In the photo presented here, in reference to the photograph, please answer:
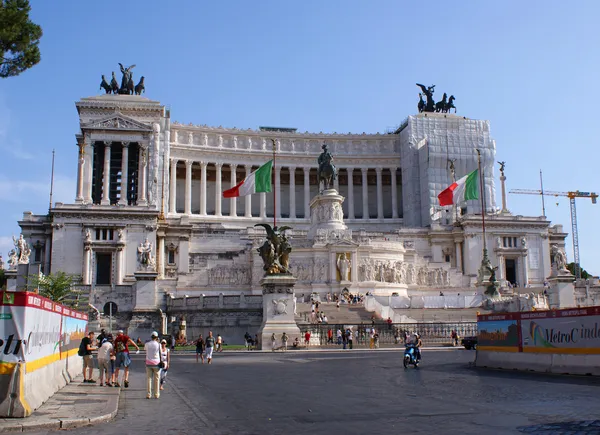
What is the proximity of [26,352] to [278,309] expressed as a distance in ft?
84.8

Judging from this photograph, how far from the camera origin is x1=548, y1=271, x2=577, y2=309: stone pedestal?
63.2m

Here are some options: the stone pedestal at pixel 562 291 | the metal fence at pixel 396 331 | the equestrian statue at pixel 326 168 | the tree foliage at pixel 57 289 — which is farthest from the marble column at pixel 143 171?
the stone pedestal at pixel 562 291

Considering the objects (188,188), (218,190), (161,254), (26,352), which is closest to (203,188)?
(218,190)

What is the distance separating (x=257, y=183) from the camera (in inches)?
2557

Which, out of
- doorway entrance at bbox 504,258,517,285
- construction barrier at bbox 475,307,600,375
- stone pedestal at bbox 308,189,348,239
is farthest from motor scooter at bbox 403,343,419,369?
doorway entrance at bbox 504,258,517,285

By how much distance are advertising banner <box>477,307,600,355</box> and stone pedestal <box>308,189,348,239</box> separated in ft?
149

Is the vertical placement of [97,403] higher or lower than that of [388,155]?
lower

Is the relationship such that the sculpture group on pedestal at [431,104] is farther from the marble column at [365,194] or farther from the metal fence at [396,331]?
the metal fence at [396,331]

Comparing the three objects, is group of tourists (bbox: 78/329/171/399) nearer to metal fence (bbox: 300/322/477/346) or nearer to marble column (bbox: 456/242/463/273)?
metal fence (bbox: 300/322/477/346)

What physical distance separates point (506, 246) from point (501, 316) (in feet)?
195

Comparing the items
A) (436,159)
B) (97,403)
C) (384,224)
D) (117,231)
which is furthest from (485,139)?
(97,403)

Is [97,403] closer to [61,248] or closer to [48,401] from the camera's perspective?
[48,401]

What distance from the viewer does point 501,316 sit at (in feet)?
97.7

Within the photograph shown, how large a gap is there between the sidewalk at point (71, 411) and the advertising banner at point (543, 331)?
1590 centimetres
